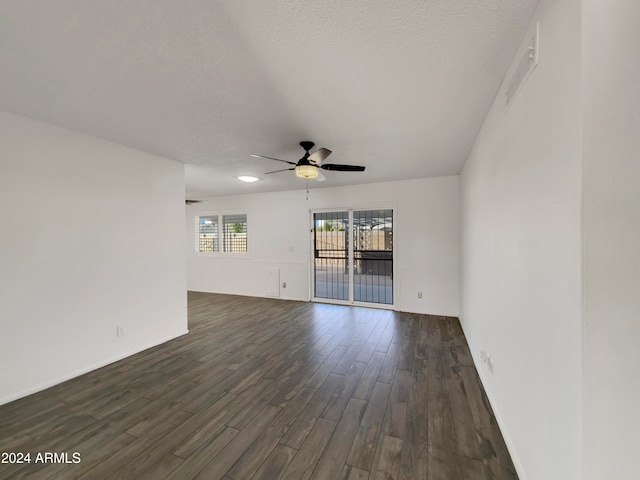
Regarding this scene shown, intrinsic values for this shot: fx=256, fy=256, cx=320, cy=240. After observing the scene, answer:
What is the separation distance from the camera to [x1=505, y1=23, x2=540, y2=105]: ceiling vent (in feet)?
4.05

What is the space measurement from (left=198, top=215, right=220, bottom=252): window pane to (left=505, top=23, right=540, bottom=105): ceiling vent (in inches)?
257

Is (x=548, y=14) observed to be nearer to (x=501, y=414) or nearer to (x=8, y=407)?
(x=501, y=414)

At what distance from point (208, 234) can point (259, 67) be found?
5.96 meters

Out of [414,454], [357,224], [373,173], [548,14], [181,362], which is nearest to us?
[548,14]

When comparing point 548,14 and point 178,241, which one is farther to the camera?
point 178,241

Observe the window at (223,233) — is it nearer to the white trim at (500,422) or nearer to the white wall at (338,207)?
the white wall at (338,207)

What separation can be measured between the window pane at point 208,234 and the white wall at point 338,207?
0.22 metres

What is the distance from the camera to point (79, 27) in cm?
136

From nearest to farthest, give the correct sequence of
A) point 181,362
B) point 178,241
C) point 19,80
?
point 19,80, point 181,362, point 178,241

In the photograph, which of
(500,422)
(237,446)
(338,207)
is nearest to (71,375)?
(237,446)

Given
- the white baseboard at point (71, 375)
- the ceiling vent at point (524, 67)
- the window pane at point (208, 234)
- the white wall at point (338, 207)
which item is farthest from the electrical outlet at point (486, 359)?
the window pane at point (208, 234)

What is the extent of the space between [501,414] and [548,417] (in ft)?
3.09

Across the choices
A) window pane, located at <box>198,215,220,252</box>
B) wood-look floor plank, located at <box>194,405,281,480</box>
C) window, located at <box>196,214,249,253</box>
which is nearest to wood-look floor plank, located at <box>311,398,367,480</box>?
wood-look floor plank, located at <box>194,405,281,480</box>

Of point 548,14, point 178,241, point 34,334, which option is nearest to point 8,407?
point 34,334
